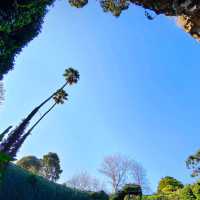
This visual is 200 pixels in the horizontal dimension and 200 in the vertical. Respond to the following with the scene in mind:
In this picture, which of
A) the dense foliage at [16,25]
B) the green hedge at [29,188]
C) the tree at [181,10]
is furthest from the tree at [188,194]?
the dense foliage at [16,25]

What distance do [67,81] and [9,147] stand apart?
1310 cm

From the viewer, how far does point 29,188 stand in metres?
31.1

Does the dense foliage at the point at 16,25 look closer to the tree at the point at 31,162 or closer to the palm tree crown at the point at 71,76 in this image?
the palm tree crown at the point at 71,76

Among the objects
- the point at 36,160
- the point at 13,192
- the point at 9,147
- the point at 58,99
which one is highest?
the point at 36,160

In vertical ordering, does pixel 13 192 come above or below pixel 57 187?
below

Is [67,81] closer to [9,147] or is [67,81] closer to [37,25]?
[9,147]

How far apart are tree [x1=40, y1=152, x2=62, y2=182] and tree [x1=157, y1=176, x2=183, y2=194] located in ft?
76.0

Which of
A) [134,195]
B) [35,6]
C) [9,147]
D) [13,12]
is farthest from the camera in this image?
[134,195]

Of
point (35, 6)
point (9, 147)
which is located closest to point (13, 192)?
point (9, 147)

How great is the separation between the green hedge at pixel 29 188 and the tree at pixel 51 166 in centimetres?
2862

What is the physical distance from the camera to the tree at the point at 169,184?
46056 millimetres

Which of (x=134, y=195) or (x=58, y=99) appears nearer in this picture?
(x=134, y=195)

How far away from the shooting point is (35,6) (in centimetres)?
1469

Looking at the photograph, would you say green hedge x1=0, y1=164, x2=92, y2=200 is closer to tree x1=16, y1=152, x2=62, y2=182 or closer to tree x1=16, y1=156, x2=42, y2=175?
tree x1=16, y1=152, x2=62, y2=182
